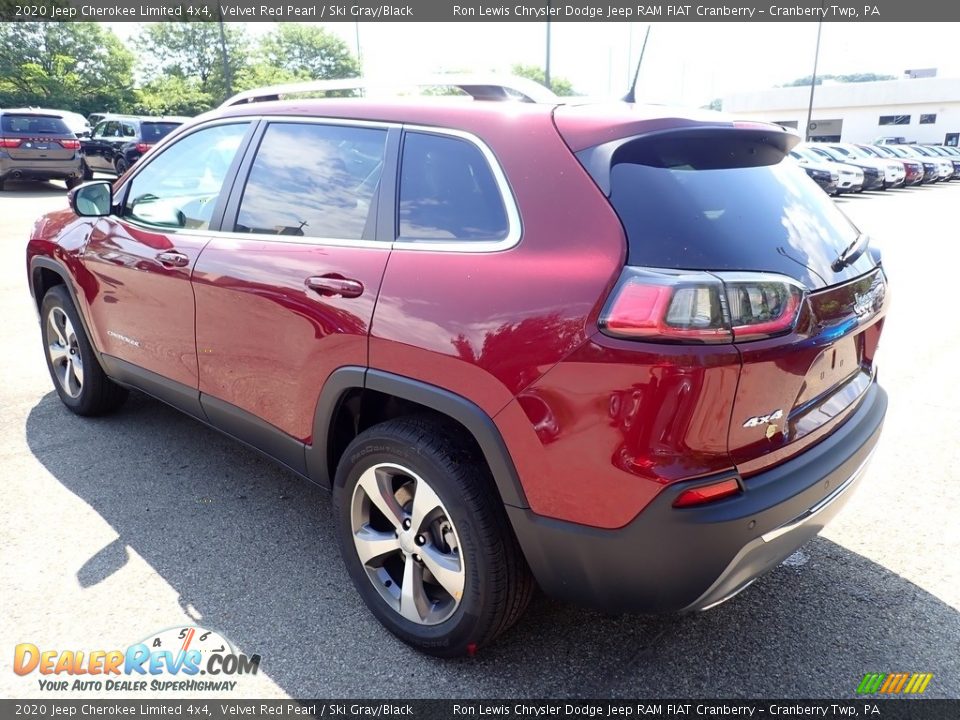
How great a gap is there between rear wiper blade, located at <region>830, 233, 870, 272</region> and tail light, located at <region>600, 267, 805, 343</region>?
495 mm

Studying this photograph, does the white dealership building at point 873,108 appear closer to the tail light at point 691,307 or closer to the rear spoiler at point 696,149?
the rear spoiler at point 696,149

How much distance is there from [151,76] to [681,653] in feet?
267

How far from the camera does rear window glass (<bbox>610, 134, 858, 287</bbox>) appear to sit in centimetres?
197

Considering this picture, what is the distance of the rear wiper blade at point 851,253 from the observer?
90.7 inches

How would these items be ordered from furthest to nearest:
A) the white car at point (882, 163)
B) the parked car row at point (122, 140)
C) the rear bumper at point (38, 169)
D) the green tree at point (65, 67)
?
1. the green tree at point (65, 67)
2. the white car at point (882, 163)
3. the parked car row at point (122, 140)
4. the rear bumper at point (38, 169)

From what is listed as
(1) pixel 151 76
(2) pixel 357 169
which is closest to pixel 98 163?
(2) pixel 357 169

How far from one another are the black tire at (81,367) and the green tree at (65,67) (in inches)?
1977

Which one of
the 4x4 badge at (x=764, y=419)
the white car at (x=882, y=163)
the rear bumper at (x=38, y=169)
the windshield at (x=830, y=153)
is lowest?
the white car at (x=882, y=163)

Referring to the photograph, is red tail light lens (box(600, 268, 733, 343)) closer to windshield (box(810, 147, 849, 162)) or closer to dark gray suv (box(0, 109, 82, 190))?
dark gray suv (box(0, 109, 82, 190))

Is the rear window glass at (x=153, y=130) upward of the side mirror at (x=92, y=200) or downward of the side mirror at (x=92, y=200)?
downward

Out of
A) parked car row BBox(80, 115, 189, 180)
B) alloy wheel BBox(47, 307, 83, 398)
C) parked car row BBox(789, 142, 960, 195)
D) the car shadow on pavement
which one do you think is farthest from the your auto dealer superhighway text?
parked car row BBox(80, 115, 189, 180)

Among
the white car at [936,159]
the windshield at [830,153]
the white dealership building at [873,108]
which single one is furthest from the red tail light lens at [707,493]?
the white dealership building at [873,108]

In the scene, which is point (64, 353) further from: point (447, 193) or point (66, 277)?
point (447, 193)

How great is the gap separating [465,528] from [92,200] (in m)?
2.85
